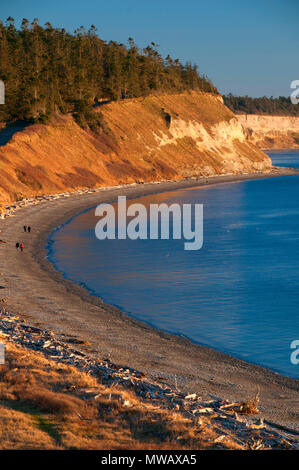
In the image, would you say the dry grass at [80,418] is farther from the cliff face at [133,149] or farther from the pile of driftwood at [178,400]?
the cliff face at [133,149]

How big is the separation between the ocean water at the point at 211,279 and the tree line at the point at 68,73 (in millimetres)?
36782

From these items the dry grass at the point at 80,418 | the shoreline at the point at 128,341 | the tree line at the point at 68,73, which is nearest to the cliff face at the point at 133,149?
the tree line at the point at 68,73

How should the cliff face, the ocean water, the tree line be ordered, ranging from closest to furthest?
the ocean water < the cliff face < the tree line

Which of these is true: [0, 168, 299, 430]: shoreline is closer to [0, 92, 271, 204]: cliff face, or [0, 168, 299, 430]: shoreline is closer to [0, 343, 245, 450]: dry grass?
[0, 343, 245, 450]: dry grass

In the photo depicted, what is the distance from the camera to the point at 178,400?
1805cm

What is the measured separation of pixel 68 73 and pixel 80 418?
112 meters

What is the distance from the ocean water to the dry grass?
10.9 meters

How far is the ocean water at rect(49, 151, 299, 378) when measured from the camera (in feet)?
98.2

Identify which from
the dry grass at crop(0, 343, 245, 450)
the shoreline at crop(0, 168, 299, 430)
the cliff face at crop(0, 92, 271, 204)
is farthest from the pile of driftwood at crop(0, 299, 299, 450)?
the cliff face at crop(0, 92, 271, 204)

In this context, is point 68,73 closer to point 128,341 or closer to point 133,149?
point 133,149

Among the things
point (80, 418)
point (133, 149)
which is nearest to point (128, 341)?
point (80, 418)

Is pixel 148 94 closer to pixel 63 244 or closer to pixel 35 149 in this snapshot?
pixel 35 149
